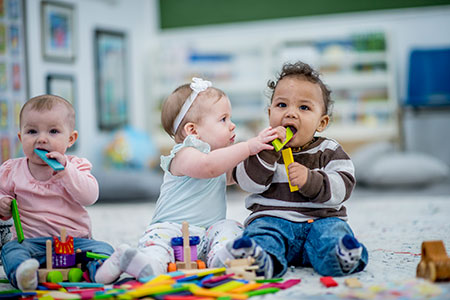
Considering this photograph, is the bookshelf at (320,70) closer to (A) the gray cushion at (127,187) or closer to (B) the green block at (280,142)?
(A) the gray cushion at (127,187)

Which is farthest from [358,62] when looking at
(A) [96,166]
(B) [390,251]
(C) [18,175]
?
(C) [18,175]

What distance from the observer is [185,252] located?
4.46 ft

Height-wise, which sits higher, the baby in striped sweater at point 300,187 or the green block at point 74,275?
the baby in striped sweater at point 300,187

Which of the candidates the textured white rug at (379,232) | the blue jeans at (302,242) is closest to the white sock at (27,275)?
the textured white rug at (379,232)

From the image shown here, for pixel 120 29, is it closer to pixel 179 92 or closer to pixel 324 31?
pixel 324 31

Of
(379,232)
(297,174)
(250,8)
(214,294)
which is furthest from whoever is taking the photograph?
(250,8)

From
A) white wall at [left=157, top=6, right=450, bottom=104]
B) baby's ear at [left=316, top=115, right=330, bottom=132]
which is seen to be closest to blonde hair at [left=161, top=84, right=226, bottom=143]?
baby's ear at [left=316, top=115, right=330, bottom=132]

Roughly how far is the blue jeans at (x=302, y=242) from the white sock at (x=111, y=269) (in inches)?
12.3

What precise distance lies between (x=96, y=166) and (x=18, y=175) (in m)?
2.54

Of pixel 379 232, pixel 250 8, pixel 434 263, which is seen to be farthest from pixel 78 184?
pixel 250 8

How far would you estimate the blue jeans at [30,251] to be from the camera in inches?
51.6

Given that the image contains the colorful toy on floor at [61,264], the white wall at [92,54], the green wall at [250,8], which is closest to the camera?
the colorful toy on floor at [61,264]

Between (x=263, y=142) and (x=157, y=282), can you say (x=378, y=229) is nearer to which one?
(x=263, y=142)

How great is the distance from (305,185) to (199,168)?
0.27 m
